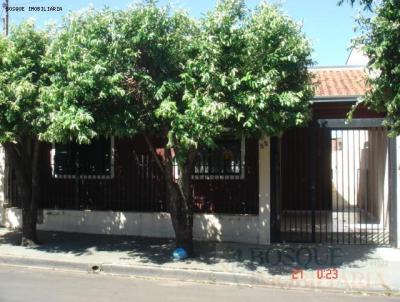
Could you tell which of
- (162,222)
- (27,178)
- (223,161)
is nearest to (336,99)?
(223,161)

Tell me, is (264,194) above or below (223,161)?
below

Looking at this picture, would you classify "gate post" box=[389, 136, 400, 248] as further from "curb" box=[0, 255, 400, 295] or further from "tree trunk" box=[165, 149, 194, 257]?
"tree trunk" box=[165, 149, 194, 257]

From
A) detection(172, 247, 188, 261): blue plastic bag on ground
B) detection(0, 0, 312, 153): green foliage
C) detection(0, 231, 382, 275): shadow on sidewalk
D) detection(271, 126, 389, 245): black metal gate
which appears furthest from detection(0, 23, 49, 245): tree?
detection(271, 126, 389, 245): black metal gate

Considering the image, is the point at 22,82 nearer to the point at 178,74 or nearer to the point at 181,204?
the point at 178,74

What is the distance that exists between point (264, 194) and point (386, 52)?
15.1 feet

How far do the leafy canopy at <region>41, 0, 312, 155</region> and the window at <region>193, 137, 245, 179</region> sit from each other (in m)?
3.49

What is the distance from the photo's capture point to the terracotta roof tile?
39.8 ft

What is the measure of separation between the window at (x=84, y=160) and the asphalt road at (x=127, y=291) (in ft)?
15.1

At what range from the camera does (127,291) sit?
771 centimetres

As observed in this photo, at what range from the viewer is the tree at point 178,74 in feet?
26.1

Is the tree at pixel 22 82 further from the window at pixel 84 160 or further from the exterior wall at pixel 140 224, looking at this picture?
the exterior wall at pixel 140 224

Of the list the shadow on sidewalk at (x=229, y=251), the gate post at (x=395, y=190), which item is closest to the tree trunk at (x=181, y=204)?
the shadow on sidewalk at (x=229, y=251)

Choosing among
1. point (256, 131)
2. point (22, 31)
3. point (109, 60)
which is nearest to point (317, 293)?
point (256, 131)

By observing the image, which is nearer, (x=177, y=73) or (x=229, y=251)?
(x=177, y=73)
